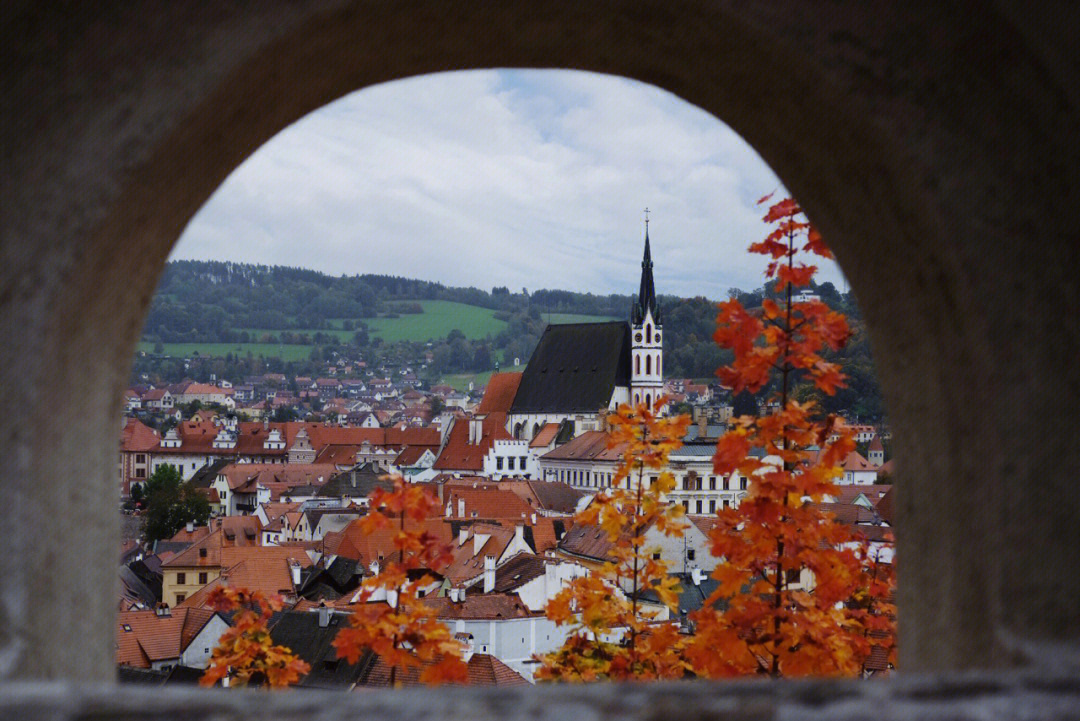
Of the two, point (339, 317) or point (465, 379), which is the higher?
point (339, 317)

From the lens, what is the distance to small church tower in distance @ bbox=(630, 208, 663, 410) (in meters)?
77.9

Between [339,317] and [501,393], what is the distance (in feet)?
289

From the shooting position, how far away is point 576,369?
81.8 metres

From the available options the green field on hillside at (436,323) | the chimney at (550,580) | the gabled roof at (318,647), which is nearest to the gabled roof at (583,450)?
the chimney at (550,580)

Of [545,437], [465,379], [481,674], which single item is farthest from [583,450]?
[465,379]

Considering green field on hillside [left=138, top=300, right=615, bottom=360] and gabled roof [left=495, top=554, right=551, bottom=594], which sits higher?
green field on hillside [left=138, top=300, right=615, bottom=360]

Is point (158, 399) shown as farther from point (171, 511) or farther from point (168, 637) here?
point (168, 637)

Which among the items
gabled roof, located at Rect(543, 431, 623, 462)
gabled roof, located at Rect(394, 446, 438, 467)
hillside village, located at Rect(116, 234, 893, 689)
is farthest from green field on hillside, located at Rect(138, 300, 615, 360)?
gabled roof, located at Rect(543, 431, 623, 462)

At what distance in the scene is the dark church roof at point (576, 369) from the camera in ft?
261

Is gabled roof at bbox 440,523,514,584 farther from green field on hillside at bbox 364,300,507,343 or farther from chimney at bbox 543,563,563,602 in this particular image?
green field on hillside at bbox 364,300,507,343

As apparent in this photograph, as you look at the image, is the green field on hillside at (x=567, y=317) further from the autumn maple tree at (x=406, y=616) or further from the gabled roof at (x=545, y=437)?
the autumn maple tree at (x=406, y=616)

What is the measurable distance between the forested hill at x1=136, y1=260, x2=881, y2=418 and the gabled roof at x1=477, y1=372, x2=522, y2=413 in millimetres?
58230

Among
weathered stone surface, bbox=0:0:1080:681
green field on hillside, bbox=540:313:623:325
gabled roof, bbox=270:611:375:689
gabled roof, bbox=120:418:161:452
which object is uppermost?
green field on hillside, bbox=540:313:623:325

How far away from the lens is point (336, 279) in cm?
17475
